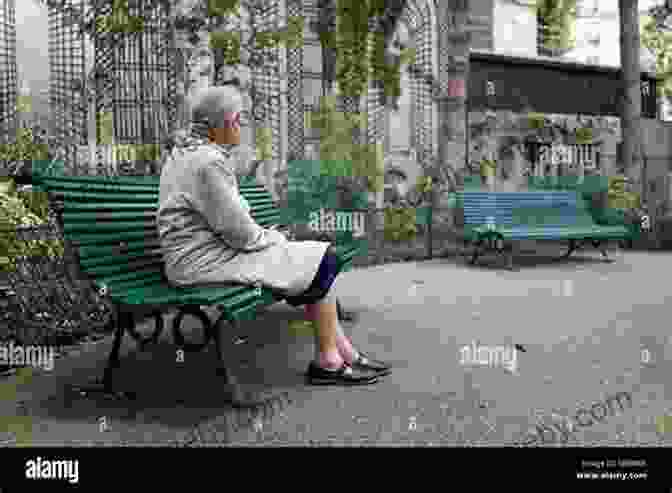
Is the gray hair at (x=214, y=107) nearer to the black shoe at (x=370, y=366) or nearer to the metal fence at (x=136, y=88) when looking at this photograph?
the black shoe at (x=370, y=366)

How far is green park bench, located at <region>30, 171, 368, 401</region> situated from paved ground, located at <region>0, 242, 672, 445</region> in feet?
0.89

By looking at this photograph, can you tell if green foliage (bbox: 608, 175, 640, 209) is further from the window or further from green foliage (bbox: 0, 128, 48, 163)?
the window

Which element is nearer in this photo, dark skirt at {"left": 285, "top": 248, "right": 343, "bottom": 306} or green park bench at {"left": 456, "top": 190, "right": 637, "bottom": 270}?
dark skirt at {"left": 285, "top": 248, "right": 343, "bottom": 306}

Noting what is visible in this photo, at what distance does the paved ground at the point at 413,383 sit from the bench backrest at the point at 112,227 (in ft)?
1.95

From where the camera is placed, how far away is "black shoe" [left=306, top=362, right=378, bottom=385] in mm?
3498

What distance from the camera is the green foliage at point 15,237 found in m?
4.02

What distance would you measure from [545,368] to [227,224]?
193 cm

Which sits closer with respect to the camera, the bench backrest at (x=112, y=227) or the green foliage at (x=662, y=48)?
the bench backrest at (x=112, y=227)

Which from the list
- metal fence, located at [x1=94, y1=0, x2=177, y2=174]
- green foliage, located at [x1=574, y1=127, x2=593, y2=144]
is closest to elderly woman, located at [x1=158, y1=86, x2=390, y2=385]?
metal fence, located at [x1=94, y1=0, x2=177, y2=174]

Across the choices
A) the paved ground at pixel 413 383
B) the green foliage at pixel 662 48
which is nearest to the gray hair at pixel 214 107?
the paved ground at pixel 413 383

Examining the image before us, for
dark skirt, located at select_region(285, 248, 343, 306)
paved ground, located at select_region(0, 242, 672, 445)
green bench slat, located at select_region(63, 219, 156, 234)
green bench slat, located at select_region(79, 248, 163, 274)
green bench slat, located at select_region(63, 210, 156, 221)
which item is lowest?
paved ground, located at select_region(0, 242, 672, 445)

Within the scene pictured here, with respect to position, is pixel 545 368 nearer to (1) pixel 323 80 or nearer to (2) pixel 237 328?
(2) pixel 237 328

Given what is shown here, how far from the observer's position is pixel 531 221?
9547mm

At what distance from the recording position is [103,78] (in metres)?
9.16
